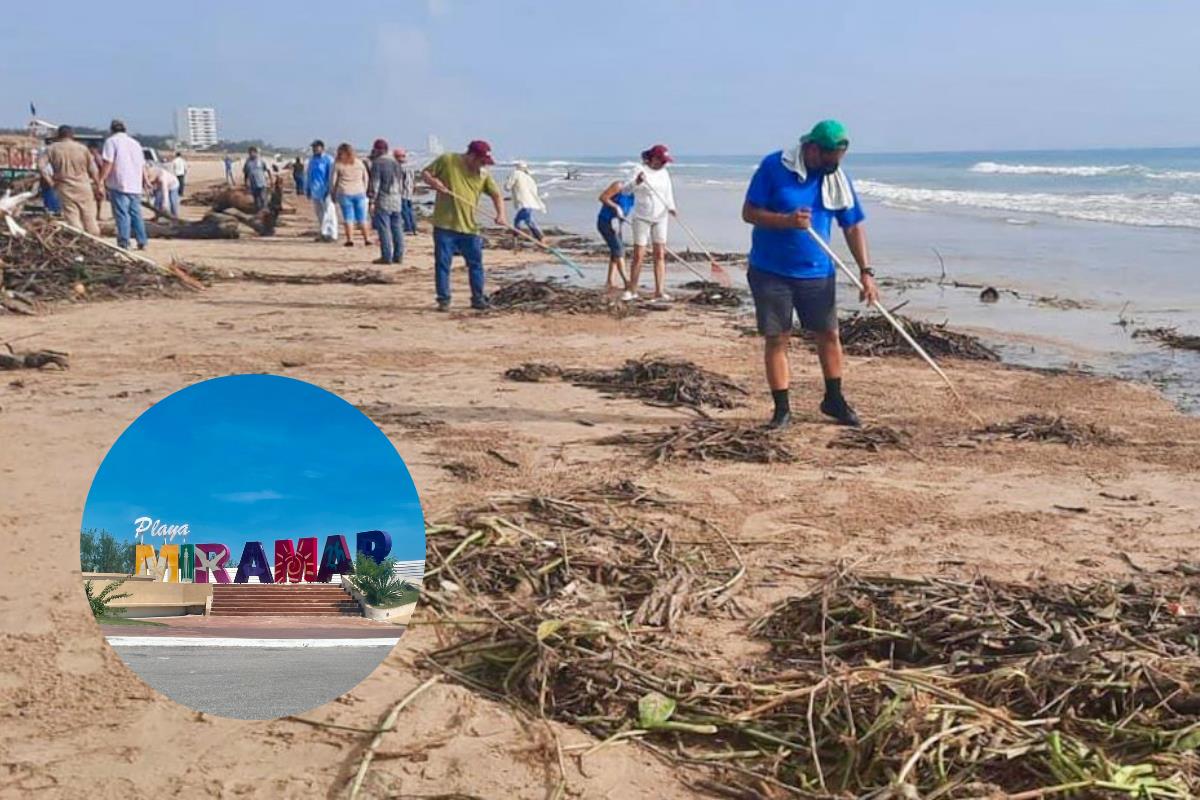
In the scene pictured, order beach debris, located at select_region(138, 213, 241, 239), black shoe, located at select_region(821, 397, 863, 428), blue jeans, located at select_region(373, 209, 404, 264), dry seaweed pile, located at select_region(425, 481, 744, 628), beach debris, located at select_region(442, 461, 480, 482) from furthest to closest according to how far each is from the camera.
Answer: beach debris, located at select_region(138, 213, 241, 239), blue jeans, located at select_region(373, 209, 404, 264), black shoe, located at select_region(821, 397, 863, 428), beach debris, located at select_region(442, 461, 480, 482), dry seaweed pile, located at select_region(425, 481, 744, 628)

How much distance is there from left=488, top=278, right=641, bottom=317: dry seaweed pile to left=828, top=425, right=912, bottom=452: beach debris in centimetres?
492

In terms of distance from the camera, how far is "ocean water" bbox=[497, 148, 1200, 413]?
32.7 ft

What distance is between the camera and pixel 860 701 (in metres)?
2.96

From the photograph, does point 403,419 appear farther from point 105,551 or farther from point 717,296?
point 717,296

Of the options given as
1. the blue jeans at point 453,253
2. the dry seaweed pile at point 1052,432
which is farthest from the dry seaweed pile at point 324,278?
the dry seaweed pile at point 1052,432

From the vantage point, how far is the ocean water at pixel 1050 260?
995cm

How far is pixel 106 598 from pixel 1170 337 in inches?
398

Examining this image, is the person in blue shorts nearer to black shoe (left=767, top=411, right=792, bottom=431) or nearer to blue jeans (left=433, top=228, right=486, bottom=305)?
blue jeans (left=433, top=228, right=486, bottom=305)

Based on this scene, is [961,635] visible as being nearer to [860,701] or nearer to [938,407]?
[860,701]

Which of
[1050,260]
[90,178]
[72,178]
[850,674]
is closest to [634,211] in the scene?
[72,178]

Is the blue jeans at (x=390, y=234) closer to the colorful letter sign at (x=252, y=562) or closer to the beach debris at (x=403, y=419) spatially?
the beach debris at (x=403, y=419)

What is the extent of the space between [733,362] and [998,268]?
9757 mm

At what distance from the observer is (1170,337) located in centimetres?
1012

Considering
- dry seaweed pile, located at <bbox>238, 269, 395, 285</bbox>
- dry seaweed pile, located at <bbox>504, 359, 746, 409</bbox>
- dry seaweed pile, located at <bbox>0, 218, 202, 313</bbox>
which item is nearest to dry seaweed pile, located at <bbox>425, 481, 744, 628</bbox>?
dry seaweed pile, located at <bbox>504, 359, 746, 409</bbox>
